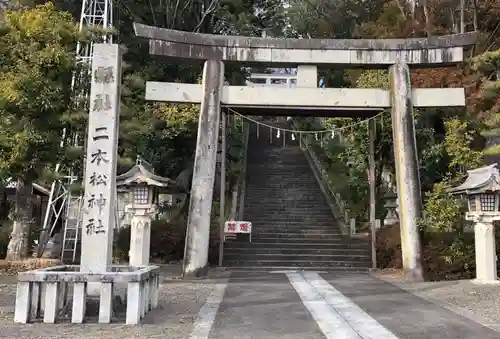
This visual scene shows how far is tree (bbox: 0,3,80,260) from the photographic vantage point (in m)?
12.9

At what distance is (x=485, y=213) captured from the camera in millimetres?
12281

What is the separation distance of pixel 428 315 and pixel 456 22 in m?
18.0

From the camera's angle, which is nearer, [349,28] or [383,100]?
[383,100]

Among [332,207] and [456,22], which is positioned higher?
[456,22]

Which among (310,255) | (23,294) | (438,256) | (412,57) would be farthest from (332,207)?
(23,294)

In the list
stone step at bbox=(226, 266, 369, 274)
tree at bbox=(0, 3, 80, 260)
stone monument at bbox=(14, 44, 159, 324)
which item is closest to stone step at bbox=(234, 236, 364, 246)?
stone step at bbox=(226, 266, 369, 274)

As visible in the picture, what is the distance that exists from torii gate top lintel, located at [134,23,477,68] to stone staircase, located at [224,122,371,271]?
6.45m

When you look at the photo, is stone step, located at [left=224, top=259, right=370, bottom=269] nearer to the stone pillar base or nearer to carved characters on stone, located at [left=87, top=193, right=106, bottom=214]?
the stone pillar base

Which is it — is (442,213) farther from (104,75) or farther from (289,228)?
(104,75)

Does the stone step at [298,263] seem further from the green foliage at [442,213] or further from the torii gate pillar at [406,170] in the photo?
the green foliage at [442,213]

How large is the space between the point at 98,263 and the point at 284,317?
3097 millimetres

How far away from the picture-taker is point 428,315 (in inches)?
317

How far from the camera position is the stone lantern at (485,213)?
39.4 ft

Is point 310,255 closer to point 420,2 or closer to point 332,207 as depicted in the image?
point 332,207
